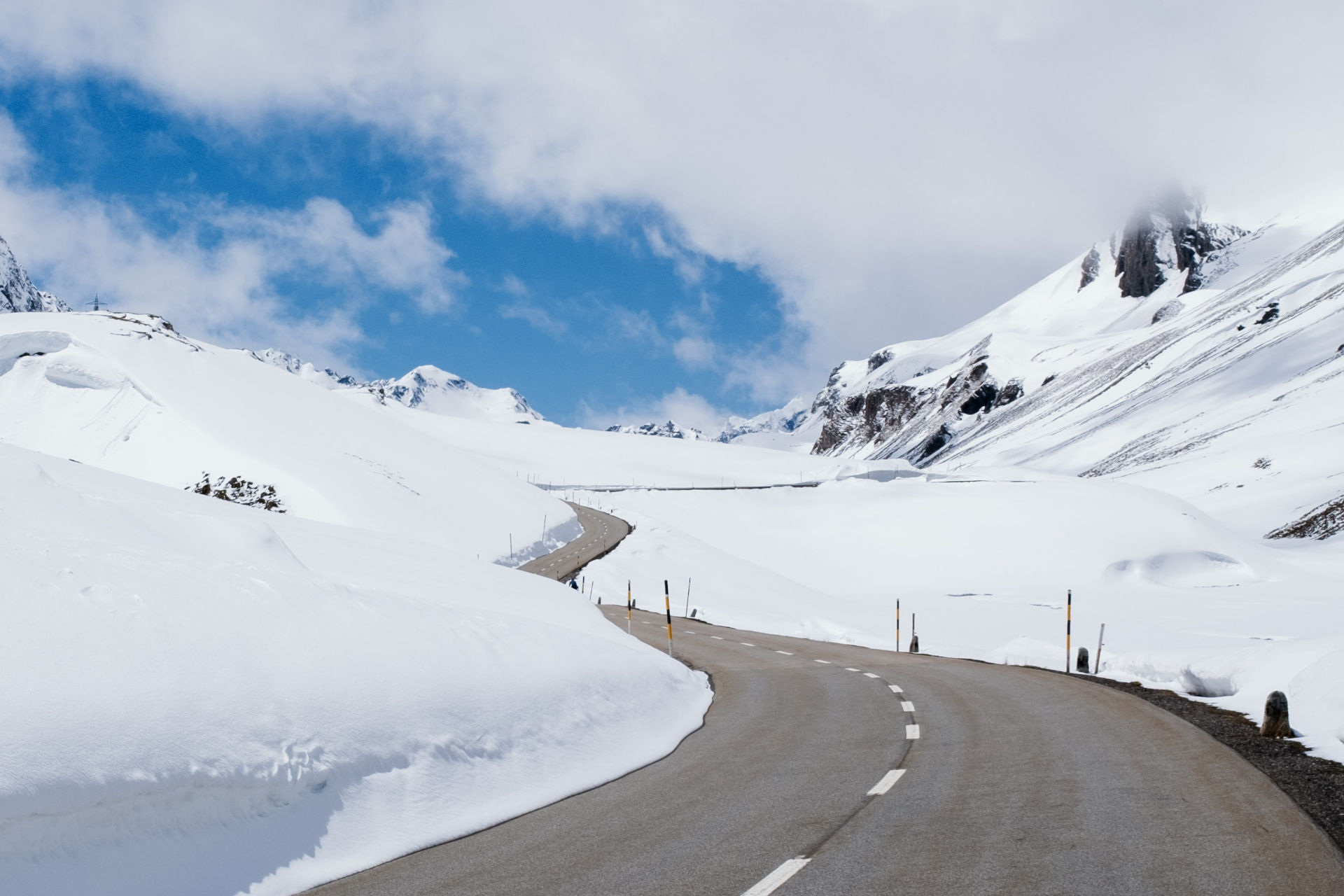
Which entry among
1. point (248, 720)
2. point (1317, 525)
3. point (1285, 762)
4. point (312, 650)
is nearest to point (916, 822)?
point (1285, 762)

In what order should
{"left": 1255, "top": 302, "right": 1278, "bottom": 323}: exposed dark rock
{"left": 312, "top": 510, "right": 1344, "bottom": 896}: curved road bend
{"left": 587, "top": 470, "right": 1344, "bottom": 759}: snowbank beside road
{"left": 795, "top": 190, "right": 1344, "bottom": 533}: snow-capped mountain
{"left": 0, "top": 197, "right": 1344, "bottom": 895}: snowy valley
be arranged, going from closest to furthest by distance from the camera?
{"left": 312, "top": 510, "right": 1344, "bottom": 896}: curved road bend < {"left": 0, "top": 197, "right": 1344, "bottom": 895}: snowy valley < {"left": 587, "top": 470, "right": 1344, "bottom": 759}: snowbank beside road < {"left": 795, "top": 190, "right": 1344, "bottom": 533}: snow-capped mountain < {"left": 1255, "top": 302, "right": 1278, "bottom": 323}: exposed dark rock

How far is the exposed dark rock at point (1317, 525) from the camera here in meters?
67.8

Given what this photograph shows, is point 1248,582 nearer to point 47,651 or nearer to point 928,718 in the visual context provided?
point 928,718

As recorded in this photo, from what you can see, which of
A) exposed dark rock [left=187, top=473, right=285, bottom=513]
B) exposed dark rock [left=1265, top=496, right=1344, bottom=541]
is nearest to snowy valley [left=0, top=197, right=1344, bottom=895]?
exposed dark rock [left=187, top=473, right=285, bottom=513]

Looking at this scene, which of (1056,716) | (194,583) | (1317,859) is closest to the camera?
(1317,859)

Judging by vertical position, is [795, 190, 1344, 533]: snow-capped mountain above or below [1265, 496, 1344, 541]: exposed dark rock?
above

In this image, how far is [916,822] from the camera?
6984 mm

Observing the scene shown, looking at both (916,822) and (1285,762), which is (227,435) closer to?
(916,822)

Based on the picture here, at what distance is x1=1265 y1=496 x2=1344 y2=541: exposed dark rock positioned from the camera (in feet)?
222

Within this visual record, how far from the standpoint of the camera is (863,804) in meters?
7.58

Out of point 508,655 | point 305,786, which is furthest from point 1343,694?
point 305,786

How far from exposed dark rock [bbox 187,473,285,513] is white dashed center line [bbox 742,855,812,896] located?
38492mm

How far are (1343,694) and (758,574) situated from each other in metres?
41.5

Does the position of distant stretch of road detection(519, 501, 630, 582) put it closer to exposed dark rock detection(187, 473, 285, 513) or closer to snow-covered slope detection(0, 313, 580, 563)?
snow-covered slope detection(0, 313, 580, 563)
